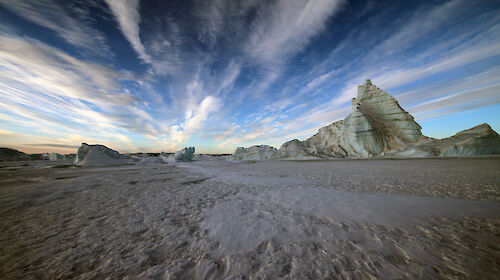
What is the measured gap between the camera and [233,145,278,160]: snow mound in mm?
29884

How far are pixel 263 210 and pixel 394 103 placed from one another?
1268 inches

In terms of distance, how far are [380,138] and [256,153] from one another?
2065cm

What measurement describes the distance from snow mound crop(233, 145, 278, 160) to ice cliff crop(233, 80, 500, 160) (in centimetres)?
19

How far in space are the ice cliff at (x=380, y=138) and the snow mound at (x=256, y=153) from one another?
0.62 ft

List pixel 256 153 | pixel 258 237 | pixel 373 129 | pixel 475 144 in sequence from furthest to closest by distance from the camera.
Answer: pixel 256 153 → pixel 373 129 → pixel 475 144 → pixel 258 237

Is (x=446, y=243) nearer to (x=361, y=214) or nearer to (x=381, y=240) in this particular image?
(x=381, y=240)

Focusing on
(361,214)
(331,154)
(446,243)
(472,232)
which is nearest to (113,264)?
(361,214)

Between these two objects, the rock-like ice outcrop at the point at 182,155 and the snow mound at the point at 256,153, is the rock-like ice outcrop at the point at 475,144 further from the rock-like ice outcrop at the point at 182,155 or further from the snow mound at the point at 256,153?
the rock-like ice outcrop at the point at 182,155

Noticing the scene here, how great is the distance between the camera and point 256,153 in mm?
31750

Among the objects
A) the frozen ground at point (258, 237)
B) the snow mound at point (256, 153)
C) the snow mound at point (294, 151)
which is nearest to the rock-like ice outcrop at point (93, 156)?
the frozen ground at point (258, 237)

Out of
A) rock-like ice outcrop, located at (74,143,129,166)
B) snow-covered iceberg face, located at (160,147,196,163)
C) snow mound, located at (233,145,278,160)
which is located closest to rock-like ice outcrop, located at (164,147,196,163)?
snow-covered iceberg face, located at (160,147,196,163)

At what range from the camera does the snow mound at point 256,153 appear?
1177 inches

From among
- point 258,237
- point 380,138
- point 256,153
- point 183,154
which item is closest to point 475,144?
point 380,138

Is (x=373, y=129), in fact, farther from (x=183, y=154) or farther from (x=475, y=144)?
(x=183, y=154)
